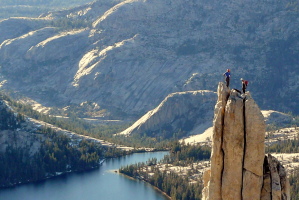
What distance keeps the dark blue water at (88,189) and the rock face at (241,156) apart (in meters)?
101

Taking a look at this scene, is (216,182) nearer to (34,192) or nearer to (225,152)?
(225,152)

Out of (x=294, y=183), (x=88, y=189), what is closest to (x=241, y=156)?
(x=294, y=183)

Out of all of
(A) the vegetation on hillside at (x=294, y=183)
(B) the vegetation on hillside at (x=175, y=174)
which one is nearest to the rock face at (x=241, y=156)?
(A) the vegetation on hillside at (x=294, y=183)

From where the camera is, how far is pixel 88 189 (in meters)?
168

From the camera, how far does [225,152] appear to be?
54344 millimetres

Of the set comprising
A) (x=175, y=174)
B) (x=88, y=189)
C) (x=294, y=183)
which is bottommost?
(x=294, y=183)

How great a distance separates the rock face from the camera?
53.3 meters

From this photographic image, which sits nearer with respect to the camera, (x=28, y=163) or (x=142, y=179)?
(x=142, y=179)

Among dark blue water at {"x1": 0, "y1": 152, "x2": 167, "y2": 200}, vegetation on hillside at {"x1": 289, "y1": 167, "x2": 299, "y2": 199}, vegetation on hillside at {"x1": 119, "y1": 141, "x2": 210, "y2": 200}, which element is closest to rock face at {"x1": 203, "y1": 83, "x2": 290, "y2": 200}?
vegetation on hillside at {"x1": 289, "y1": 167, "x2": 299, "y2": 199}

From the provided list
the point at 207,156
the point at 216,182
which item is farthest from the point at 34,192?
the point at 216,182

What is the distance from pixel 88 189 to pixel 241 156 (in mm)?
116796

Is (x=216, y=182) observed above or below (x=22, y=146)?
below

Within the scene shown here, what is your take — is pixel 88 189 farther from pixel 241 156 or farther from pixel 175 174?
pixel 241 156

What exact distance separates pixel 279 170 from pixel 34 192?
119m
